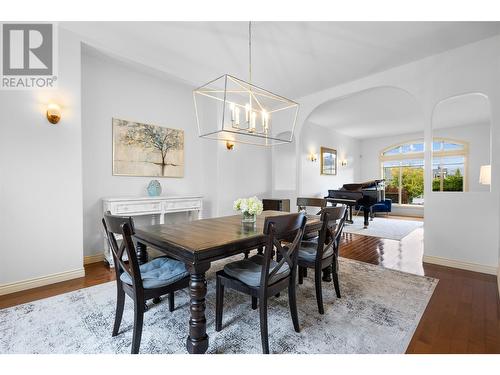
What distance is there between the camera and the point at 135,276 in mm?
1468

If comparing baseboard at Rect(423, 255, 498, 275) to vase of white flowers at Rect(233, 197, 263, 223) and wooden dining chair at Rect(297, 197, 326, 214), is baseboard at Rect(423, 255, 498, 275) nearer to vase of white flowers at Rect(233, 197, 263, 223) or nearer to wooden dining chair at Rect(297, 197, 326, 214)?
wooden dining chair at Rect(297, 197, 326, 214)

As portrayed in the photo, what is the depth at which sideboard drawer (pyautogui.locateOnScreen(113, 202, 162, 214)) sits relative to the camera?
3143 millimetres

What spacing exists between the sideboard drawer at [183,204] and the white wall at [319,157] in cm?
311

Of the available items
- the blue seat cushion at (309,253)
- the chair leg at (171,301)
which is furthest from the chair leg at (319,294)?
the chair leg at (171,301)

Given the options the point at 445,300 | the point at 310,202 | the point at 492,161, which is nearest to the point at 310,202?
the point at 310,202

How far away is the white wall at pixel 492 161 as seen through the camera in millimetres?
2844

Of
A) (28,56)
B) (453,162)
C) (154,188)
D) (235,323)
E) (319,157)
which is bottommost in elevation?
(235,323)

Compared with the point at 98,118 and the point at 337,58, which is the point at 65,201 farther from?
the point at 337,58

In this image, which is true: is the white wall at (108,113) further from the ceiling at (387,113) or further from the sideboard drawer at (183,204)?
the ceiling at (387,113)

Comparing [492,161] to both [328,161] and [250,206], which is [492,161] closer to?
[250,206]

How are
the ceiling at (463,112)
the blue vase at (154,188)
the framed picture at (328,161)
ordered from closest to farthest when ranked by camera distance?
the blue vase at (154,188) < the ceiling at (463,112) < the framed picture at (328,161)

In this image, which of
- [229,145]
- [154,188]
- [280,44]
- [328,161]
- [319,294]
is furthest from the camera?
[328,161]

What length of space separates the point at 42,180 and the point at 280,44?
325 centimetres

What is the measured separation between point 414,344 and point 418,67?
11.9 feet
